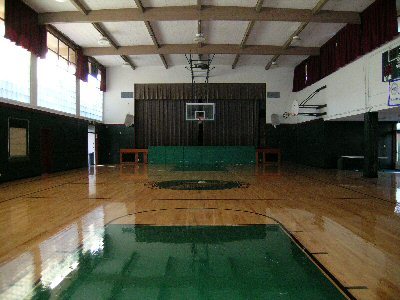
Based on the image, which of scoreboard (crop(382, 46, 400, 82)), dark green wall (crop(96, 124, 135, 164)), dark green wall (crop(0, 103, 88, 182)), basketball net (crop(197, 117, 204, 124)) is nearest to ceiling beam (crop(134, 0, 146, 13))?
dark green wall (crop(0, 103, 88, 182))

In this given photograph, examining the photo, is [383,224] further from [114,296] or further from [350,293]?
[114,296]

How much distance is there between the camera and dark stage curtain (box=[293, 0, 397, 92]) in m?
7.73

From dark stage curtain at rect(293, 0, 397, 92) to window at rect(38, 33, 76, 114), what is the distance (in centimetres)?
934

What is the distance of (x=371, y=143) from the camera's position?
8.49 m

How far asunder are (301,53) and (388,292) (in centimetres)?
1152

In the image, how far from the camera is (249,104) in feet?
51.2

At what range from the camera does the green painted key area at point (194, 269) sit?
194 centimetres

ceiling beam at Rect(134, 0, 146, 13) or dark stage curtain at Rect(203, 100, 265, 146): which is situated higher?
ceiling beam at Rect(134, 0, 146, 13)

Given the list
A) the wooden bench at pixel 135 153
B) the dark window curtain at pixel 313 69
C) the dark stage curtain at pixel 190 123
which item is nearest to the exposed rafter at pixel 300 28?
the dark window curtain at pixel 313 69

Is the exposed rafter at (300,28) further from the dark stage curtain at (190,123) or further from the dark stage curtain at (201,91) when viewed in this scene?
the dark stage curtain at (190,123)

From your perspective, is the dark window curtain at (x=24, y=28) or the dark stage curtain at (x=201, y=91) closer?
the dark window curtain at (x=24, y=28)

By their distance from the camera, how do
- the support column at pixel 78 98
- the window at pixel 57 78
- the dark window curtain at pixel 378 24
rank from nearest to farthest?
the dark window curtain at pixel 378 24 < the window at pixel 57 78 < the support column at pixel 78 98

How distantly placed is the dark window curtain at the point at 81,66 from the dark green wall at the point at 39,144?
1.73 meters

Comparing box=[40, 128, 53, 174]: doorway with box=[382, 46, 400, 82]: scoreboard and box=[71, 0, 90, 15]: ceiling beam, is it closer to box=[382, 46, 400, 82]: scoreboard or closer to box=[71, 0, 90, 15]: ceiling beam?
box=[71, 0, 90, 15]: ceiling beam
